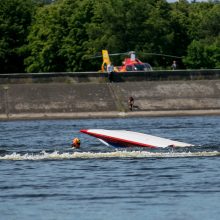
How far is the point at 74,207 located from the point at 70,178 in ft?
26.5

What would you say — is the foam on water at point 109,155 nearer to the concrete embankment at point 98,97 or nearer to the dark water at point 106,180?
the dark water at point 106,180

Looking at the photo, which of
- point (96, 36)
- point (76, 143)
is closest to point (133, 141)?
point (76, 143)

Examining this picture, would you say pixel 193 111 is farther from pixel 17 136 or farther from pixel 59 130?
pixel 17 136

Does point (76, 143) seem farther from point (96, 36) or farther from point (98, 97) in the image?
point (96, 36)

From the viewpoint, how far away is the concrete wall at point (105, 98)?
96.4 m

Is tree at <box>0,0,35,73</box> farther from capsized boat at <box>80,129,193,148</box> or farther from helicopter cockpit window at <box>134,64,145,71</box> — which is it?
capsized boat at <box>80,129,193,148</box>

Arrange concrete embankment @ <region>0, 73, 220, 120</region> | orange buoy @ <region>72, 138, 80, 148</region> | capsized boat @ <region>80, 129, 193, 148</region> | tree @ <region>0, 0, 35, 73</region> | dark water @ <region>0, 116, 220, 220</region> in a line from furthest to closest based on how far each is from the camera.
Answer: tree @ <region>0, 0, 35, 73</region> < concrete embankment @ <region>0, 73, 220, 120</region> < orange buoy @ <region>72, 138, 80, 148</region> < capsized boat @ <region>80, 129, 193, 148</region> < dark water @ <region>0, 116, 220, 220</region>

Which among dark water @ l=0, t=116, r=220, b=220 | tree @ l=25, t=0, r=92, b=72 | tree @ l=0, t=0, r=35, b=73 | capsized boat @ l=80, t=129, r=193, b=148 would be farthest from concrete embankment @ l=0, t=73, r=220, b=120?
capsized boat @ l=80, t=129, r=193, b=148

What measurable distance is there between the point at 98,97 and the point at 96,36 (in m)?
40.0

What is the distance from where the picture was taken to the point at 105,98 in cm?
10012

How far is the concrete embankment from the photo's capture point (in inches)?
3797

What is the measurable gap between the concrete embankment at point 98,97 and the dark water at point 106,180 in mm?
27874

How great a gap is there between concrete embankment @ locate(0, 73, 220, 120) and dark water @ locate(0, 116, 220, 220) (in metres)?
27.9

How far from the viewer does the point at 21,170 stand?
48.3 meters
